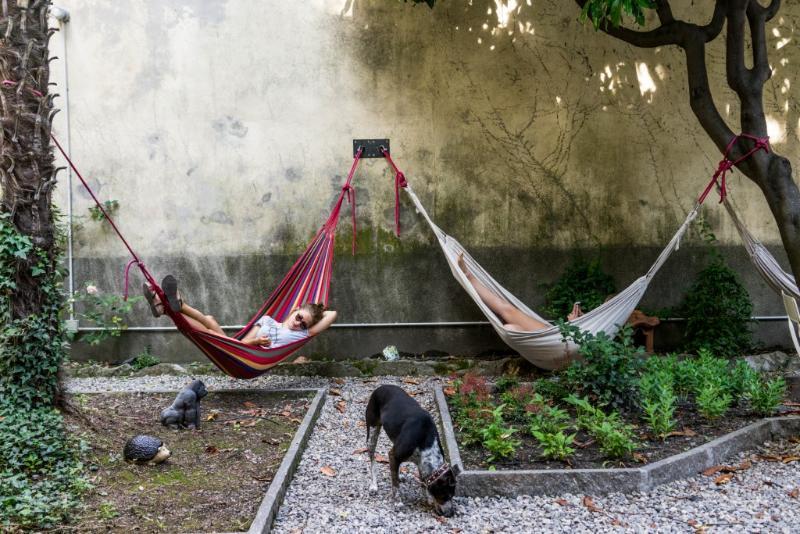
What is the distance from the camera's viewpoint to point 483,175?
5.51 metres

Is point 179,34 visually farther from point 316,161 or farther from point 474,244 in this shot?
point 474,244

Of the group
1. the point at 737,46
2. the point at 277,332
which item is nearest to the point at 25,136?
the point at 277,332

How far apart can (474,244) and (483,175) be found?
1.88 feet

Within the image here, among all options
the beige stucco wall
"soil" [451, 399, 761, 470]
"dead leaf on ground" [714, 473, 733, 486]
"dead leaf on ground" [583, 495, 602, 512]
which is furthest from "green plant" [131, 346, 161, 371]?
"dead leaf on ground" [714, 473, 733, 486]

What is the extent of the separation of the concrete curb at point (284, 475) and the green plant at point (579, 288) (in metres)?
2.06

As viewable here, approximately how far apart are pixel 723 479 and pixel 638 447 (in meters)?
0.40

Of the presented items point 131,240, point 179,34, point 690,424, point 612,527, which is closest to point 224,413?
point 131,240

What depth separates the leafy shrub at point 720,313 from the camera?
5164mm

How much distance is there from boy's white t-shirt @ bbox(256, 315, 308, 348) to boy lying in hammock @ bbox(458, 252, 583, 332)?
1.28 meters

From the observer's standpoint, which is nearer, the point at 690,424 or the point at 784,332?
the point at 690,424

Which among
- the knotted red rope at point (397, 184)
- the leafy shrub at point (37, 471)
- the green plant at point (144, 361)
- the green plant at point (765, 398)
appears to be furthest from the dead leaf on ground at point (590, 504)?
the green plant at point (144, 361)

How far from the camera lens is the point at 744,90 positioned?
4.09 meters

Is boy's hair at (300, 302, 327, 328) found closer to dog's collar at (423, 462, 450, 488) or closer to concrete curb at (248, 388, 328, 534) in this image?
concrete curb at (248, 388, 328, 534)

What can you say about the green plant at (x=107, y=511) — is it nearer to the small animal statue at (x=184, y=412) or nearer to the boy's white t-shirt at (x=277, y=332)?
the small animal statue at (x=184, y=412)
